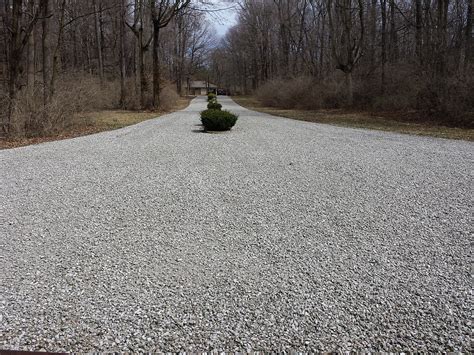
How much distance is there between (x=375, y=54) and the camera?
32.0 m

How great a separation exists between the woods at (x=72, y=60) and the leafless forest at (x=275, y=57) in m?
0.05

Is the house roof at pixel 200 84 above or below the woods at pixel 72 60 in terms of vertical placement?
above

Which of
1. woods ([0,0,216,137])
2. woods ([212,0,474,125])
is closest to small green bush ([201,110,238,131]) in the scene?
woods ([0,0,216,137])

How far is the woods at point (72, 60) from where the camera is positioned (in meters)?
11.9

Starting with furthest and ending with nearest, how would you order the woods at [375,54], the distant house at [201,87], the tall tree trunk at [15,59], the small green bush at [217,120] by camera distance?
1. the distant house at [201,87]
2. the woods at [375,54]
3. the small green bush at [217,120]
4. the tall tree trunk at [15,59]

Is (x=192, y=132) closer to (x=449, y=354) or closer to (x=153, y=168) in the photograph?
(x=153, y=168)

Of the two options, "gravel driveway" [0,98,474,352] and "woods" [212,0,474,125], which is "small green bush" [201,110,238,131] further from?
"woods" [212,0,474,125]

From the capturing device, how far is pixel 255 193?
5.27 metres

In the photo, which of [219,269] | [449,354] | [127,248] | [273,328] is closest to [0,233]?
[127,248]

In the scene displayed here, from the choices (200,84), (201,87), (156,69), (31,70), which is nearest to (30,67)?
(31,70)

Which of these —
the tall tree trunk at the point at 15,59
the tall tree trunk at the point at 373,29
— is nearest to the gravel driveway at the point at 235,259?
the tall tree trunk at the point at 15,59

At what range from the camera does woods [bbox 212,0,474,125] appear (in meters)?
17.0

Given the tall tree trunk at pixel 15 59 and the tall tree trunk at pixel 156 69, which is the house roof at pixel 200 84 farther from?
the tall tree trunk at pixel 15 59

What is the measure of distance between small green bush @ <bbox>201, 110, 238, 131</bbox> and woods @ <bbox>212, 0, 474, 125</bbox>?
9.26 m
